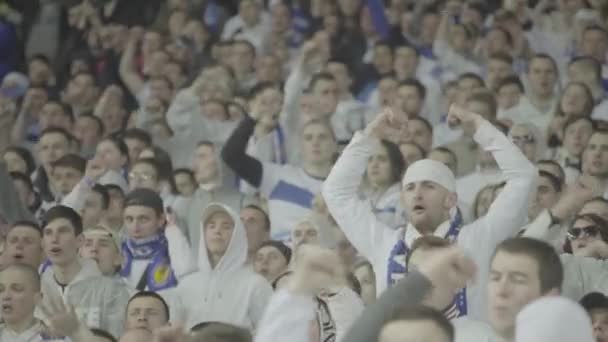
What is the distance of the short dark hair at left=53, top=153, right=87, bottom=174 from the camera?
13.0 metres

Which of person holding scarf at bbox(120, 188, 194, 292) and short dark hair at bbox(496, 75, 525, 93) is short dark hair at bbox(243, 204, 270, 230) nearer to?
person holding scarf at bbox(120, 188, 194, 292)

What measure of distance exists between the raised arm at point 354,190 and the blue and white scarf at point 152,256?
1.78 metres

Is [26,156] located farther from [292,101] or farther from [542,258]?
[542,258]

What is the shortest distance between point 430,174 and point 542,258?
275 centimetres

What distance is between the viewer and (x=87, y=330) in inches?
344

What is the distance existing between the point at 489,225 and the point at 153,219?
2.85 meters

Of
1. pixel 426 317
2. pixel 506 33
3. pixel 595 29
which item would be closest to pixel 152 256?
pixel 595 29

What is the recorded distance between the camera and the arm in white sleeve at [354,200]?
955cm

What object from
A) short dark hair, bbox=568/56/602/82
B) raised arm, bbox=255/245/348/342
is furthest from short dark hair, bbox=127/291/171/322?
short dark hair, bbox=568/56/602/82

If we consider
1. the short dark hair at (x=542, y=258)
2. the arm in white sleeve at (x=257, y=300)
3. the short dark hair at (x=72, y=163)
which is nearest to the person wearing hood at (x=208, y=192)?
the short dark hair at (x=72, y=163)

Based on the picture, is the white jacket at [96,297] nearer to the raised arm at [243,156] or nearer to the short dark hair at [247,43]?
the raised arm at [243,156]

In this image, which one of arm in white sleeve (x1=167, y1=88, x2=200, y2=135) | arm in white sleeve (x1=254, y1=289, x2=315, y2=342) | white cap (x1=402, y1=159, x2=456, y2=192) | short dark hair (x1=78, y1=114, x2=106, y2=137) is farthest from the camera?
short dark hair (x1=78, y1=114, x2=106, y2=137)

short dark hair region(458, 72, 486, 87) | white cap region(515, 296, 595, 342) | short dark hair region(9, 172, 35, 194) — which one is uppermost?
short dark hair region(458, 72, 486, 87)

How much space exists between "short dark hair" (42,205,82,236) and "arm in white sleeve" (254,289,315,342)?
16.1ft
